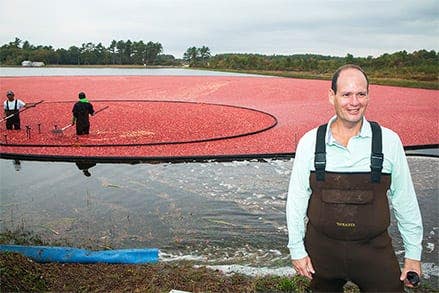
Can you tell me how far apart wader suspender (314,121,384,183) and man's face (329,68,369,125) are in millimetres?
114

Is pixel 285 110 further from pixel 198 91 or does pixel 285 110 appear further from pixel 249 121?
pixel 198 91

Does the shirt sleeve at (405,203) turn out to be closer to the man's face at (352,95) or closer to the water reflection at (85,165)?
the man's face at (352,95)

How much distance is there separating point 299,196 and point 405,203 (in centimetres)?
57

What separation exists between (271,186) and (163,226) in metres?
2.82

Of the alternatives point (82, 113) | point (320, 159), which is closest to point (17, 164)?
point (82, 113)

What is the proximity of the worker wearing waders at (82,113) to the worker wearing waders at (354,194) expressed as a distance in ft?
33.7

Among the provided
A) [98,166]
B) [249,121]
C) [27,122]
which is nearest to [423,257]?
[98,166]

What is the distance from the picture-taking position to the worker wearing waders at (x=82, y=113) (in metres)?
11.6

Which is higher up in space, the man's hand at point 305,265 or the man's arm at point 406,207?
Result: the man's arm at point 406,207

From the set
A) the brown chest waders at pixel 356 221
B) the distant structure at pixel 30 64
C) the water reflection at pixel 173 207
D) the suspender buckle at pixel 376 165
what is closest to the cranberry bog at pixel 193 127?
the water reflection at pixel 173 207

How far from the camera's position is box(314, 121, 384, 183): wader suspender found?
2.12 metres

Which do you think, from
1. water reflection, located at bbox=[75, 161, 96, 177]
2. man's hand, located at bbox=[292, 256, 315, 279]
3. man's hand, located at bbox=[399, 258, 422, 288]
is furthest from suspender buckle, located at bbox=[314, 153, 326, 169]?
water reflection, located at bbox=[75, 161, 96, 177]

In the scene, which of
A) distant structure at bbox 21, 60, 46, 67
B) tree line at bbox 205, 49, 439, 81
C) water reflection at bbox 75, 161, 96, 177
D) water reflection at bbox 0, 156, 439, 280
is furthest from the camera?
distant structure at bbox 21, 60, 46, 67

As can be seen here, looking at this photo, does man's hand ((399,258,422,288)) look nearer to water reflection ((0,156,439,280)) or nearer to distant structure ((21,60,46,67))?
water reflection ((0,156,439,280))
